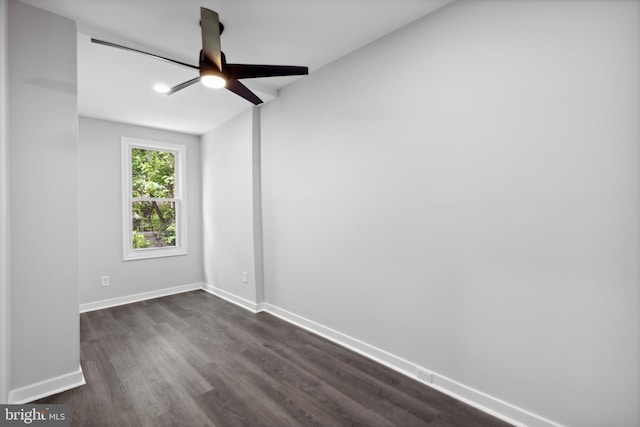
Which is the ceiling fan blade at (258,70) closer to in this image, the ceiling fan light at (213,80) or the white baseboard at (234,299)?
the ceiling fan light at (213,80)

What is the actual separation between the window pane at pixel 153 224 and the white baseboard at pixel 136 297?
0.74m

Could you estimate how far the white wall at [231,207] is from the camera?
3836 millimetres

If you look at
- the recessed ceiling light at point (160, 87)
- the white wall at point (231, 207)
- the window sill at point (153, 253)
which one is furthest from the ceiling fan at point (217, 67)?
the window sill at point (153, 253)

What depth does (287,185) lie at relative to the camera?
11.3 feet

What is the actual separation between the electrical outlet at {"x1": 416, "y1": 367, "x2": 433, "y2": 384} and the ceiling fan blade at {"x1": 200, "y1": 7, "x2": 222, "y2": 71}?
2.58 m

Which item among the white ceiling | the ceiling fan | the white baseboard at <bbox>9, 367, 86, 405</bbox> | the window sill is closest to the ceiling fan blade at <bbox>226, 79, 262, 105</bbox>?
the ceiling fan

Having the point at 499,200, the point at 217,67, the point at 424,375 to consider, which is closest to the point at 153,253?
the point at 217,67

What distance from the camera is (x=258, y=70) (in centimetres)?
197

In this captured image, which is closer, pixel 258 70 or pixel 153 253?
pixel 258 70

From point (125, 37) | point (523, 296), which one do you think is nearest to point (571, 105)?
point (523, 296)

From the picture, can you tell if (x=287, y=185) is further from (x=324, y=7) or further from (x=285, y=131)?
(x=324, y=7)

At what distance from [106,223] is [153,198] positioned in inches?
28.8

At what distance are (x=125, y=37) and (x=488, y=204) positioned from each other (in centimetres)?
315

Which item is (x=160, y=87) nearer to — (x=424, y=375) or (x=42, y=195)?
(x=42, y=195)
